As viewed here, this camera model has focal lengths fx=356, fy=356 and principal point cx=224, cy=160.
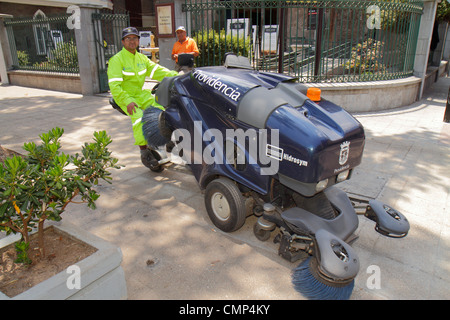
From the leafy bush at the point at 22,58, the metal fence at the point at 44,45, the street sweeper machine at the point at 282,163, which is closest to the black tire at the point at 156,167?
the street sweeper machine at the point at 282,163

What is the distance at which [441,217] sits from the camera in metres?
3.75

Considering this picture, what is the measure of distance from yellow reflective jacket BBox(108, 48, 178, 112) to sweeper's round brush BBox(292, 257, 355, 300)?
2.83 metres

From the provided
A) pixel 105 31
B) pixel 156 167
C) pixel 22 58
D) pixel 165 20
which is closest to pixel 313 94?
pixel 156 167

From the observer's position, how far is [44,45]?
12.3m

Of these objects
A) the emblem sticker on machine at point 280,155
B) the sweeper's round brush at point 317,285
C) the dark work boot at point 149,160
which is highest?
the emblem sticker on machine at point 280,155

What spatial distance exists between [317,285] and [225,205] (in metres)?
1.10

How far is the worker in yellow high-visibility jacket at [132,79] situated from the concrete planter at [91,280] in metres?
2.09

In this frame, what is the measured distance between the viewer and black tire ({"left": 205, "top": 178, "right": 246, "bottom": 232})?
3166 millimetres

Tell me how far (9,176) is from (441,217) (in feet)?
12.9

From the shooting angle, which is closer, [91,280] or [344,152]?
[91,280]

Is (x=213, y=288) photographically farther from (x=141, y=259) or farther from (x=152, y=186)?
(x=152, y=186)

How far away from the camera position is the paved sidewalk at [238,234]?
271cm

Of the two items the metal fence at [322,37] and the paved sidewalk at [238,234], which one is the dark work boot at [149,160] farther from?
the metal fence at [322,37]

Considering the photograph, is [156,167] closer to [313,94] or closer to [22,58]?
[313,94]
